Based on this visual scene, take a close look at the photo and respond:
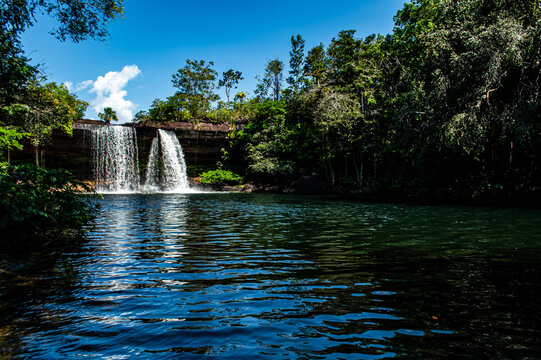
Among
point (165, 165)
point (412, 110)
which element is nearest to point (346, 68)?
point (412, 110)

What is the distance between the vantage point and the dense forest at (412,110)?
15367mm

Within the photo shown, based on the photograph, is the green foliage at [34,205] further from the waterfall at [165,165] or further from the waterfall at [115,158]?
the waterfall at [165,165]

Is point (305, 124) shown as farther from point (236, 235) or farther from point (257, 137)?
point (236, 235)

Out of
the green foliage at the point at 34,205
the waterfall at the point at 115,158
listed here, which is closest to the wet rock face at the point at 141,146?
the waterfall at the point at 115,158

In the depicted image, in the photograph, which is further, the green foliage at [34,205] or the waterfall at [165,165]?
the waterfall at [165,165]

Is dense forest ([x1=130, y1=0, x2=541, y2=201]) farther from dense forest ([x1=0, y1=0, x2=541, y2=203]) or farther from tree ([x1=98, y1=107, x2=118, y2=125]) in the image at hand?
tree ([x1=98, y1=107, x2=118, y2=125])

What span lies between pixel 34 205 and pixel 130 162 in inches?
1328

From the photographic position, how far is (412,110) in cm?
2047

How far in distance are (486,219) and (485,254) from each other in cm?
694

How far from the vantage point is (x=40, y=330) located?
3.18 meters

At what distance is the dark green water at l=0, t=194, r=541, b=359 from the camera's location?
279 centimetres

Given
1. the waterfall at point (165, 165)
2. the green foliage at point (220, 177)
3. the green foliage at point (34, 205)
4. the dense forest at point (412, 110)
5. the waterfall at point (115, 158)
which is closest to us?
the green foliage at point (34, 205)

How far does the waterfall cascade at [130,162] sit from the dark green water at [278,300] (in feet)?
104

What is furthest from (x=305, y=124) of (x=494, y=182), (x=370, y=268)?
(x=370, y=268)
